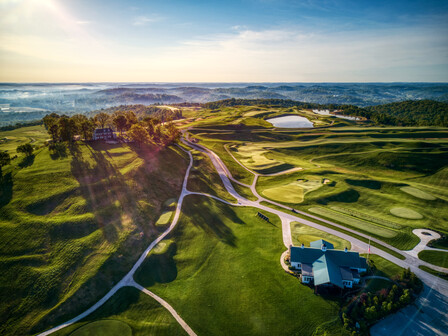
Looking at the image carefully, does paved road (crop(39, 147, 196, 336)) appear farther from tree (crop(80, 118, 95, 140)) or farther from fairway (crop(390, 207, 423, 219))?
tree (crop(80, 118, 95, 140))

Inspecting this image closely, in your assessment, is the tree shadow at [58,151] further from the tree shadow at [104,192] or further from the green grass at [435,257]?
the green grass at [435,257]

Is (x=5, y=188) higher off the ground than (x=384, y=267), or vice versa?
(x=5, y=188)

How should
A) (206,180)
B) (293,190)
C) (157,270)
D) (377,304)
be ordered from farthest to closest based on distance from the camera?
(206,180), (293,190), (157,270), (377,304)

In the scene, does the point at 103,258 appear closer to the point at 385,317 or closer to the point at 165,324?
the point at 165,324

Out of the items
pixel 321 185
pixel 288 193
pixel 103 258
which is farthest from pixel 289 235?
pixel 103 258

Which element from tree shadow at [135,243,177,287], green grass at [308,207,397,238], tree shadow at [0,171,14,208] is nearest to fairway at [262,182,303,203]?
green grass at [308,207,397,238]

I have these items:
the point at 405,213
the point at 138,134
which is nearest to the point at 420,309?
the point at 405,213

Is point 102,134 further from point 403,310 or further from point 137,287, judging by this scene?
point 403,310
